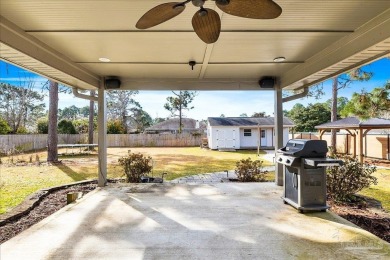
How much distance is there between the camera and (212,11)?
1.90m

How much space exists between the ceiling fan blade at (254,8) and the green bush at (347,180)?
3.68 metres

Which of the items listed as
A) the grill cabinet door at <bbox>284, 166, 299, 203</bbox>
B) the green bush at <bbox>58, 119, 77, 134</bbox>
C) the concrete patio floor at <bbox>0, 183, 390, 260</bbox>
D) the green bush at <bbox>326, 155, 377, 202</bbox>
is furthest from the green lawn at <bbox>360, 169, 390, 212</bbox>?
the green bush at <bbox>58, 119, 77, 134</bbox>

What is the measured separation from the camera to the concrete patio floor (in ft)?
8.66

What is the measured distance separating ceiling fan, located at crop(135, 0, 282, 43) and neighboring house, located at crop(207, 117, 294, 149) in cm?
1815

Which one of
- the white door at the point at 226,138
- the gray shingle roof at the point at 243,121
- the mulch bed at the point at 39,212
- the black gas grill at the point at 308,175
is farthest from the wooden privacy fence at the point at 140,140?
the black gas grill at the point at 308,175

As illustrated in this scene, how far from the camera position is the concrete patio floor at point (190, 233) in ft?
8.66

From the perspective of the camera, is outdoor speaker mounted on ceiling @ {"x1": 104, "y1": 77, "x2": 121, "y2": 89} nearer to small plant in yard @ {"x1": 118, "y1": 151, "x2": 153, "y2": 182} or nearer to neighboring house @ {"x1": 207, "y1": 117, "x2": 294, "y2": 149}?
small plant in yard @ {"x1": 118, "y1": 151, "x2": 153, "y2": 182}

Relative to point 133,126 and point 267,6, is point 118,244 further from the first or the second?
point 133,126

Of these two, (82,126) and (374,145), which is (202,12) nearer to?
(374,145)

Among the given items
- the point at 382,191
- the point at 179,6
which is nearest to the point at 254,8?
the point at 179,6

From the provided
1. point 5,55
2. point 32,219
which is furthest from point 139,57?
point 32,219

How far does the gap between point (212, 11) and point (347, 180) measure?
13.8 feet

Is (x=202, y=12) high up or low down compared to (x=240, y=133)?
up

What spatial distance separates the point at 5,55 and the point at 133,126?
29.9m
